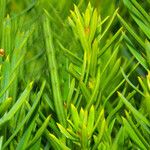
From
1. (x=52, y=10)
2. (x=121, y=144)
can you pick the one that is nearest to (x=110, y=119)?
(x=121, y=144)

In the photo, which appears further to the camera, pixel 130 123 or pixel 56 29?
pixel 56 29

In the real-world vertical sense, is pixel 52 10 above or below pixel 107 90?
above

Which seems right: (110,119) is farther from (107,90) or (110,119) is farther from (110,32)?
(110,32)

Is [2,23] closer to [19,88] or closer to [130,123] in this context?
[19,88]

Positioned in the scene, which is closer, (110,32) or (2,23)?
(2,23)

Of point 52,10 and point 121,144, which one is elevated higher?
point 52,10

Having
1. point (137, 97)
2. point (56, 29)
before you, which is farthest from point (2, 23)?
point (137, 97)
